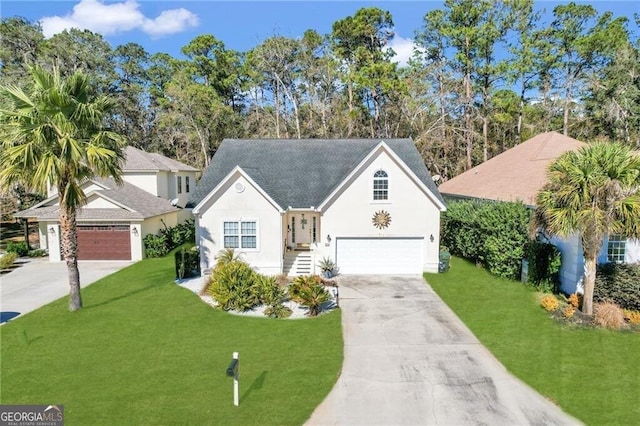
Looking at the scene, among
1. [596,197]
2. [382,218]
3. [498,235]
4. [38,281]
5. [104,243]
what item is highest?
[596,197]

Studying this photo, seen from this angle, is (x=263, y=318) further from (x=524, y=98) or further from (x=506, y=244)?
(x=524, y=98)

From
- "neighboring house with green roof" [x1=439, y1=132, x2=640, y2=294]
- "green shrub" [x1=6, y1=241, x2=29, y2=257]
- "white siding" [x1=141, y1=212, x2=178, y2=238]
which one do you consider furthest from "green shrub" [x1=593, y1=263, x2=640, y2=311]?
"green shrub" [x1=6, y1=241, x2=29, y2=257]

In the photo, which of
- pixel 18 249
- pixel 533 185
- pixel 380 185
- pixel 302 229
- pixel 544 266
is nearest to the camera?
pixel 544 266

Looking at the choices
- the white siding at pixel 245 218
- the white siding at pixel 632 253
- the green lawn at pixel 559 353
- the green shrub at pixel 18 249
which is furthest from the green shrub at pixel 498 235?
the green shrub at pixel 18 249

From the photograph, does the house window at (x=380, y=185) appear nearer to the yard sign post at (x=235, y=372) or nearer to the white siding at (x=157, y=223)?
the yard sign post at (x=235, y=372)

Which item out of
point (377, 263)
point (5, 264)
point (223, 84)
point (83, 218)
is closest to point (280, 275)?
point (377, 263)

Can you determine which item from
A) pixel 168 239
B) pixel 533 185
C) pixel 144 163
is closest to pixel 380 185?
pixel 533 185

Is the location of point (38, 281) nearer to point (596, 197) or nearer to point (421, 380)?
point (421, 380)

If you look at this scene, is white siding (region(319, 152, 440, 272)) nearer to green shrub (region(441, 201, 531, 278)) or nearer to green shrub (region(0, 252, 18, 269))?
green shrub (region(441, 201, 531, 278))
